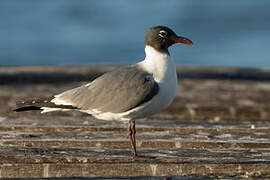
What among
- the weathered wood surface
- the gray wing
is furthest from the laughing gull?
the weathered wood surface

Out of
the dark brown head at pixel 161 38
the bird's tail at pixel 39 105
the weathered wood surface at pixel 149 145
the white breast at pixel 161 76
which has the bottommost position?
the weathered wood surface at pixel 149 145

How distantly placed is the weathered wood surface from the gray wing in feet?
1.21

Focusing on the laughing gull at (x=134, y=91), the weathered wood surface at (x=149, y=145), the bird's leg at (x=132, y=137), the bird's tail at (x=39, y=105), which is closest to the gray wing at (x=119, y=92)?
the laughing gull at (x=134, y=91)

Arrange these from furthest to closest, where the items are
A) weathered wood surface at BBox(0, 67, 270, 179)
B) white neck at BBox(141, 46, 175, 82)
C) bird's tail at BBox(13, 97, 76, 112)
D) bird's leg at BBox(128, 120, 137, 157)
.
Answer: bird's tail at BBox(13, 97, 76, 112)
white neck at BBox(141, 46, 175, 82)
bird's leg at BBox(128, 120, 137, 157)
weathered wood surface at BBox(0, 67, 270, 179)

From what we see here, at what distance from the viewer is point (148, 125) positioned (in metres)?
6.06

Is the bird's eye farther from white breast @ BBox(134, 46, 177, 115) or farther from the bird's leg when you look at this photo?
the bird's leg

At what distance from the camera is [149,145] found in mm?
5004

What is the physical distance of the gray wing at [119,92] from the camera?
4520mm

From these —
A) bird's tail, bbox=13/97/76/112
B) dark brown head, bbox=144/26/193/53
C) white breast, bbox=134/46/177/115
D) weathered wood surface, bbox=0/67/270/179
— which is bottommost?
weathered wood surface, bbox=0/67/270/179

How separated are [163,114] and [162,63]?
3.22 meters

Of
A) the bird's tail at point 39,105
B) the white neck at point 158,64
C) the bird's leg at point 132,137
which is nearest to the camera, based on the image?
the bird's leg at point 132,137

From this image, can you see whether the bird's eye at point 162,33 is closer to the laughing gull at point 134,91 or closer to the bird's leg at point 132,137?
the laughing gull at point 134,91

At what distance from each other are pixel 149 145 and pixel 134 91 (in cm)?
66

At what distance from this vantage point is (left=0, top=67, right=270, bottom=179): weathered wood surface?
3.92 meters
